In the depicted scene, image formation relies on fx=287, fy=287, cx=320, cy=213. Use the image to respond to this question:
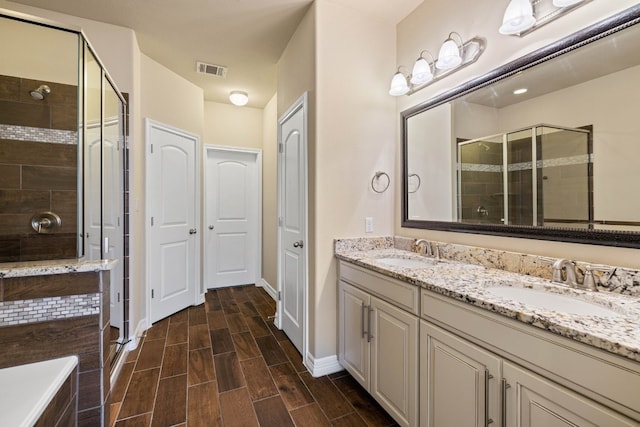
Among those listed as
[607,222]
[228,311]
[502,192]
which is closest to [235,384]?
[228,311]

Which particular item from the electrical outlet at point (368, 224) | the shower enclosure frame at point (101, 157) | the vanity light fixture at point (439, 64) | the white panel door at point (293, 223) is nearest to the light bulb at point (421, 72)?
the vanity light fixture at point (439, 64)

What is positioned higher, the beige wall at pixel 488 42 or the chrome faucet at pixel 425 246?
the beige wall at pixel 488 42

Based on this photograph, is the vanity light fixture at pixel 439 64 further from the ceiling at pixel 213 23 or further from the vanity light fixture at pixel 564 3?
the ceiling at pixel 213 23

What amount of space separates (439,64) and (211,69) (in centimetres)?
247

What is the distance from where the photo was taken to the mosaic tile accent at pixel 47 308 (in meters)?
1.27

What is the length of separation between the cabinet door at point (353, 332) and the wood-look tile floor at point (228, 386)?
0.49 feet

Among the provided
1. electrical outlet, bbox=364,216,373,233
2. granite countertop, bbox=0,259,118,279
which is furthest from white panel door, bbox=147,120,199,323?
electrical outlet, bbox=364,216,373,233

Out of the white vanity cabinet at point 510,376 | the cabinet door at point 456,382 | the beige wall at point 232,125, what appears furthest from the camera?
the beige wall at point 232,125

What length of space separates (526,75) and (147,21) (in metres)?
2.80

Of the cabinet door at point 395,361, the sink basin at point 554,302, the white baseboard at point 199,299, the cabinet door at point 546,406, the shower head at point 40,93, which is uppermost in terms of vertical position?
the shower head at point 40,93

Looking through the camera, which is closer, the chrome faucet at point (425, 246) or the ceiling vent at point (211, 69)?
the chrome faucet at point (425, 246)

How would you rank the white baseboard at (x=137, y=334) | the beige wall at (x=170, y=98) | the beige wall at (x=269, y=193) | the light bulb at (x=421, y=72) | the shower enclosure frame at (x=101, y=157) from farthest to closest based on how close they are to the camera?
the beige wall at (x=269, y=193)
the beige wall at (x=170, y=98)
the white baseboard at (x=137, y=334)
the light bulb at (x=421, y=72)
the shower enclosure frame at (x=101, y=157)

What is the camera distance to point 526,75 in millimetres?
1491

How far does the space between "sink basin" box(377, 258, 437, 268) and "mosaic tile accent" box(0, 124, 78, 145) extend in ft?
7.98
